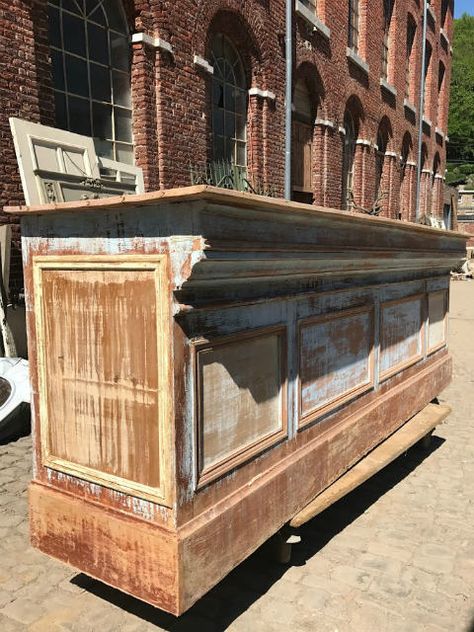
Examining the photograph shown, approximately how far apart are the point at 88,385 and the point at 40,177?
3.58m

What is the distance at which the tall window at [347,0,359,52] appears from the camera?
1382 cm

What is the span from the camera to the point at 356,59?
13.6 m

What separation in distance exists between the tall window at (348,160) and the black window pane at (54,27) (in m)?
9.40

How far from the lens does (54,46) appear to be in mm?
6219

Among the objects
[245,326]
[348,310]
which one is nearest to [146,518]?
[245,326]

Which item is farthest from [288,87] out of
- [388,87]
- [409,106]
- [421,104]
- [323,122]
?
[421,104]

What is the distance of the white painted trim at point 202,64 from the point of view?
7818 mm

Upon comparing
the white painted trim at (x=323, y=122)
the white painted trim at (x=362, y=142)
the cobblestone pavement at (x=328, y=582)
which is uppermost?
the white painted trim at (x=362, y=142)

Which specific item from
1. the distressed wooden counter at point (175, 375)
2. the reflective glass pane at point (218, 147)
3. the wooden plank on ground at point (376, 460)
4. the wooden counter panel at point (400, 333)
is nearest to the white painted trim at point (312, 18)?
the reflective glass pane at point (218, 147)

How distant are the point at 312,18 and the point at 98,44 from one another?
6.18 metres

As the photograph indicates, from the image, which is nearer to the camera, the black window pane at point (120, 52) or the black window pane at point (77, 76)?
the black window pane at point (77, 76)

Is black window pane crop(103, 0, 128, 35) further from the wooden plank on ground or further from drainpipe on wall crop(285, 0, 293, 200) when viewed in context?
the wooden plank on ground

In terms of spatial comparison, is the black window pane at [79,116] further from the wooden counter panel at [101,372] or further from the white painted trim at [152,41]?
the wooden counter panel at [101,372]

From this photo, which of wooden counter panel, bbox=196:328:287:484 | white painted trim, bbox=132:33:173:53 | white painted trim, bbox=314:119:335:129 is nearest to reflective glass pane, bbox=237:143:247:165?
white painted trim, bbox=132:33:173:53
